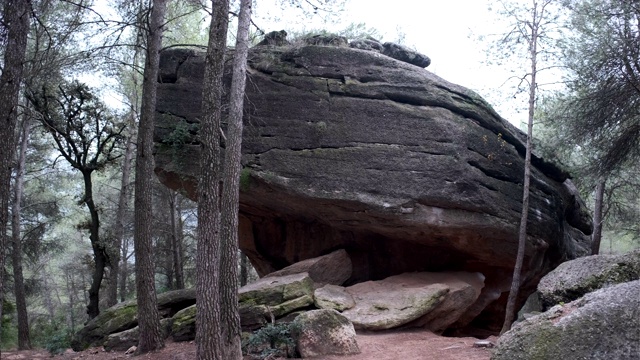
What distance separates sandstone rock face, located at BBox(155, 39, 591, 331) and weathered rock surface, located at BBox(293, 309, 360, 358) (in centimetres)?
340

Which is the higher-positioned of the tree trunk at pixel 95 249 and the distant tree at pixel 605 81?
the distant tree at pixel 605 81

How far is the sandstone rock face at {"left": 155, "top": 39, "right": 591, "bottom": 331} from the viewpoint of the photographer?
11.9 m

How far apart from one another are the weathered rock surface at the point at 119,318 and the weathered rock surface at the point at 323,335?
452 cm

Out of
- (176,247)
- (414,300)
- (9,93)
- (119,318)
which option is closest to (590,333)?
(414,300)

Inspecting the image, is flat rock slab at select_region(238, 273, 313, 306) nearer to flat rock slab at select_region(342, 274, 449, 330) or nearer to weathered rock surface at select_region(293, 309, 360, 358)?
flat rock slab at select_region(342, 274, 449, 330)

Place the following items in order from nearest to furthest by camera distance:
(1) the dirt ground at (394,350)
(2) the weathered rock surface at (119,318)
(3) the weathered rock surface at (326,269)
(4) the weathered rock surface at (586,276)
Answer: (4) the weathered rock surface at (586,276) → (1) the dirt ground at (394,350) → (2) the weathered rock surface at (119,318) → (3) the weathered rock surface at (326,269)

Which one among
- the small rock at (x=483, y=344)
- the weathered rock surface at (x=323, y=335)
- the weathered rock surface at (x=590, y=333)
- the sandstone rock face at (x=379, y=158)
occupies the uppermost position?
the sandstone rock face at (x=379, y=158)


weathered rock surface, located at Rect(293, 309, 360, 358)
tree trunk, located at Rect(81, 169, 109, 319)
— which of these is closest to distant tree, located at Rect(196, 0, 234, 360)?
weathered rock surface, located at Rect(293, 309, 360, 358)

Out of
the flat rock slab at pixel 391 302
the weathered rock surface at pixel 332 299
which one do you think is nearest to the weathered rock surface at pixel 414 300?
the flat rock slab at pixel 391 302

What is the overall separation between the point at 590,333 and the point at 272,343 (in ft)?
20.6

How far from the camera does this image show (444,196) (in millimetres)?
11680

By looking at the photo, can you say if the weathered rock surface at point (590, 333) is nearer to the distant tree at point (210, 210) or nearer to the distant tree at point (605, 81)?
the distant tree at point (210, 210)

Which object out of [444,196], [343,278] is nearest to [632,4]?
[444,196]

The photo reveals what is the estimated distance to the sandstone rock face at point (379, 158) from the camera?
11.9 metres
